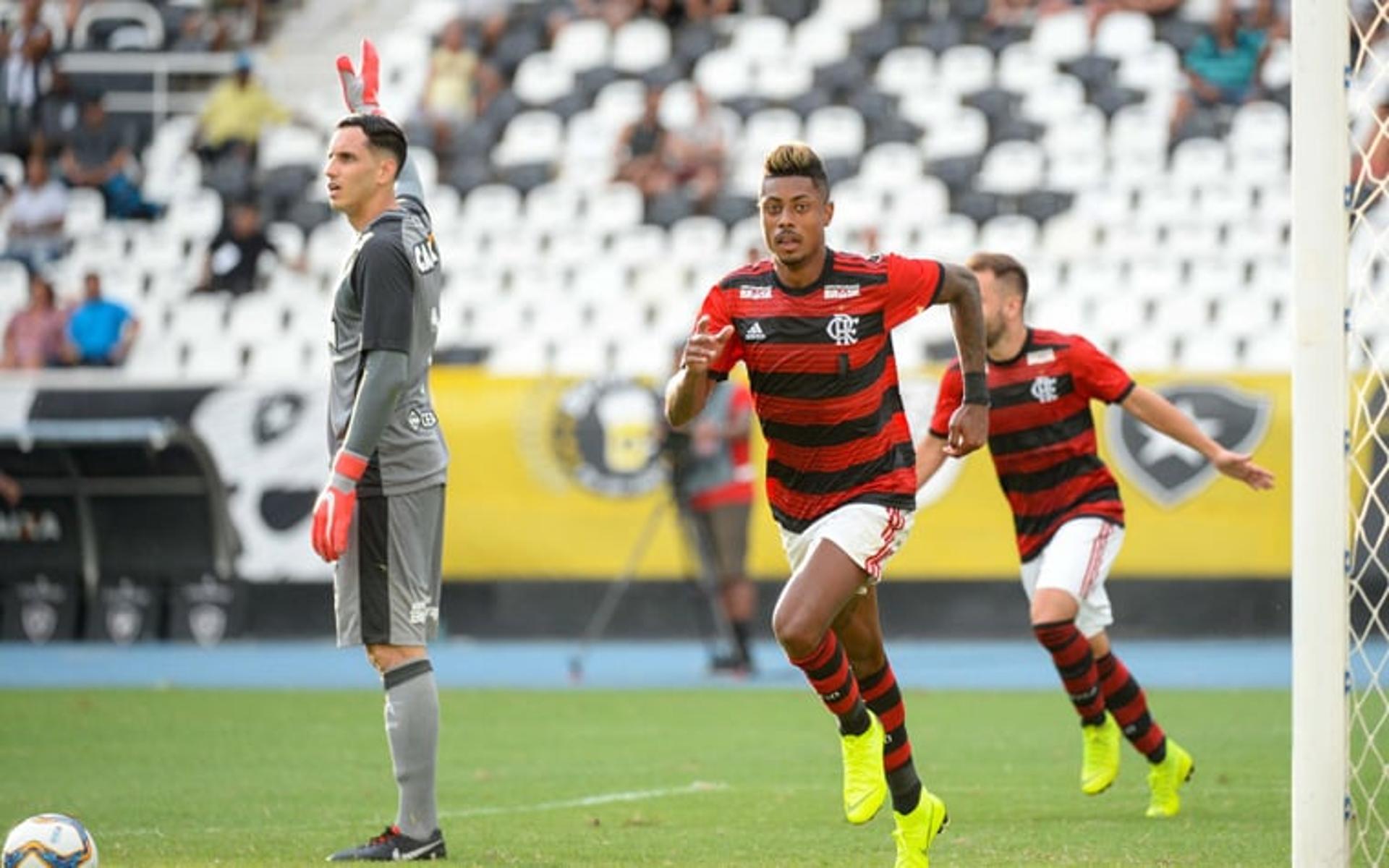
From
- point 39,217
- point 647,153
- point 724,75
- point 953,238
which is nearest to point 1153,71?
point 953,238

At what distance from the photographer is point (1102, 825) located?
28.6 feet

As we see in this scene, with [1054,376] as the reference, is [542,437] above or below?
below

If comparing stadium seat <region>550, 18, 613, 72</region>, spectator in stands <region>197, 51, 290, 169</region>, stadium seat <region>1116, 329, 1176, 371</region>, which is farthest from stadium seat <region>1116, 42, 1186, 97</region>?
spectator in stands <region>197, 51, 290, 169</region>

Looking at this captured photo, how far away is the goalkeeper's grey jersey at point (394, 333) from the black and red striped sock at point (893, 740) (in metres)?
1.68

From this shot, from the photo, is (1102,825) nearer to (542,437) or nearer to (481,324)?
(542,437)

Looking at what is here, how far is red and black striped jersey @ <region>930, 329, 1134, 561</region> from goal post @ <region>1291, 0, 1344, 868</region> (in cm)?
338

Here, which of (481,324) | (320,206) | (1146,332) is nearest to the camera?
(1146,332)

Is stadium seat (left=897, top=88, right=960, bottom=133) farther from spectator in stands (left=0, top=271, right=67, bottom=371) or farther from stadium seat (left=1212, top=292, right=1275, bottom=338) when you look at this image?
spectator in stands (left=0, top=271, right=67, bottom=371)

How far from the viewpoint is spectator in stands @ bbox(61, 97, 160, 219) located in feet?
81.5

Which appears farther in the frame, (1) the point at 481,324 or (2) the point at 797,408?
(1) the point at 481,324

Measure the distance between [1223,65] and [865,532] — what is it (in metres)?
17.4

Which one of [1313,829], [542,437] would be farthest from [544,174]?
[1313,829]

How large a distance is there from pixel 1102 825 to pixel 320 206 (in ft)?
55.5

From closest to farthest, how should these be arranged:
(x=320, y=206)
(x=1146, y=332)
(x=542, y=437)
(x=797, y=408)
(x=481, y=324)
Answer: (x=797, y=408) < (x=542, y=437) < (x=1146, y=332) < (x=481, y=324) < (x=320, y=206)
